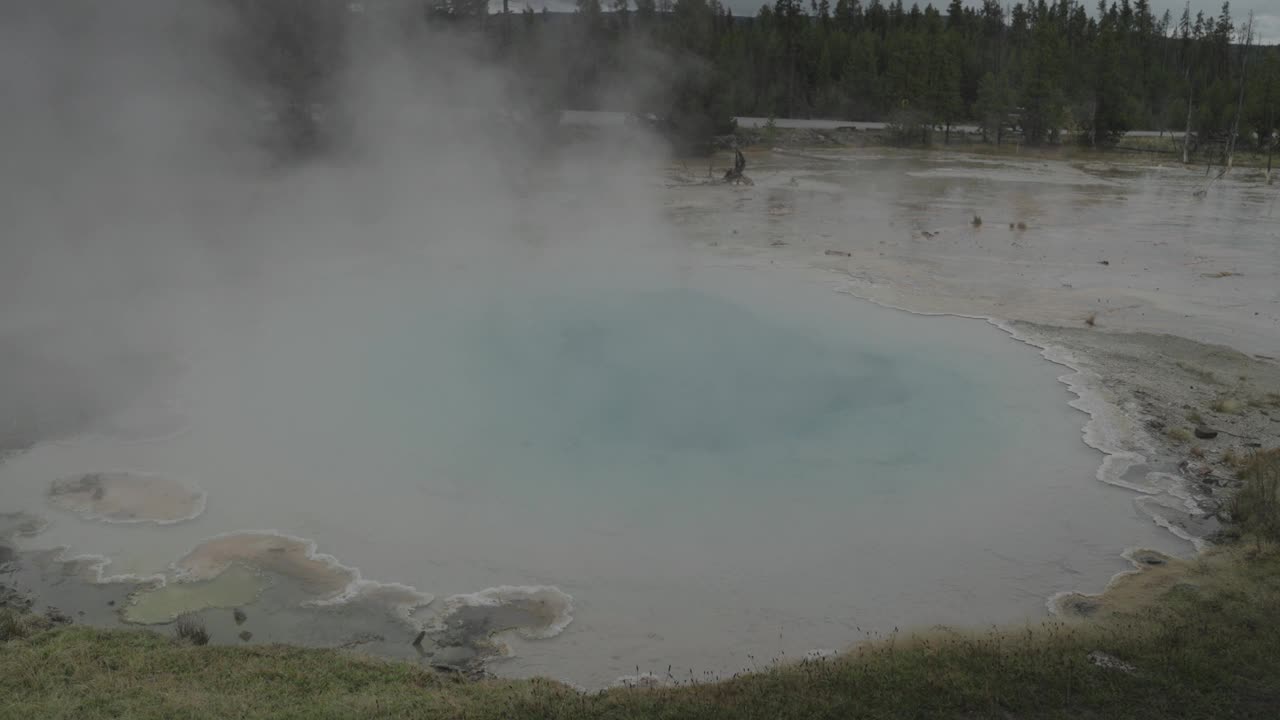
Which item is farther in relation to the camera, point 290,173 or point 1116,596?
point 290,173

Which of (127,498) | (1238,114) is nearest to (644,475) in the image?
(127,498)

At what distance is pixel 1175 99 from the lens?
41.0 metres

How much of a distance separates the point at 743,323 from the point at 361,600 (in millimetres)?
4734

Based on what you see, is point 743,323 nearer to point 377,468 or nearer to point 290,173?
point 377,468

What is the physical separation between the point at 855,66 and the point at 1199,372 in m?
39.0

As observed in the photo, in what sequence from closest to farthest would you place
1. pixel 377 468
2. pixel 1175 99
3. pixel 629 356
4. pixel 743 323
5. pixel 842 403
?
pixel 377 468 → pixel 842 403 → pixel 629 356 → pixel 743 323 → pixel 1175 99

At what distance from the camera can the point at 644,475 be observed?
16.8 feet

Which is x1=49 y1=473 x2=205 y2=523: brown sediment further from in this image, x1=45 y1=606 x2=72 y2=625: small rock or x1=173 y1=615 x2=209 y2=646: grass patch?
x1=173 y1=615 x2=209 y2=646: grass patch

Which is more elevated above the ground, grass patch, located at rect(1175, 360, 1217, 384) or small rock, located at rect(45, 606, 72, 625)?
grass patch, located at rect(1175, 360, 1217, 384)

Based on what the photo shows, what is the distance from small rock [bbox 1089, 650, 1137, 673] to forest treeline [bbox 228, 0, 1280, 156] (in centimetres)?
861

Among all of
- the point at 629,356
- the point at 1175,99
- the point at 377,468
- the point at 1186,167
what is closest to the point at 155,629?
the point at 377,468

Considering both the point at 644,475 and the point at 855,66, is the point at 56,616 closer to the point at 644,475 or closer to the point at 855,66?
the point at 644,475

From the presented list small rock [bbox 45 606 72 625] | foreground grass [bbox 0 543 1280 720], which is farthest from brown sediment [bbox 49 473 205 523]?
foreground grass [bbox 0 543 1280 720]

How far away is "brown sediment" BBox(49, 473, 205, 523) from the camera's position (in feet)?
15.5
